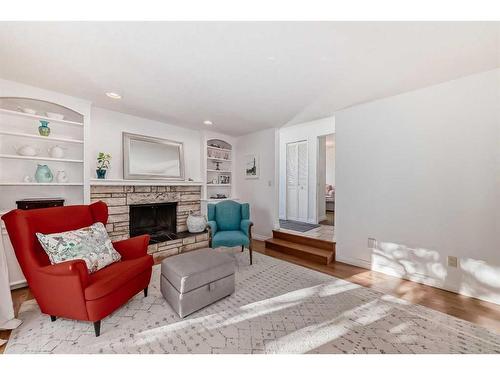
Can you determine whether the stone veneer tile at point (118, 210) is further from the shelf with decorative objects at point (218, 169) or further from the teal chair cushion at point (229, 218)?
the shelf with decorative objects at point (218, 169)

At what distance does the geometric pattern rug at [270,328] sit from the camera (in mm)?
1524

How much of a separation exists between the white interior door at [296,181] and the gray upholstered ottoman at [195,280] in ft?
11.3

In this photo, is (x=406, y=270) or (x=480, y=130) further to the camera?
(x=406, y=270)

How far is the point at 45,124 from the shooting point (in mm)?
2725

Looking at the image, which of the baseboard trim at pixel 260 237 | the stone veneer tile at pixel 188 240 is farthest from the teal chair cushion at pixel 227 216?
the baseboard trim at pixel 260 237

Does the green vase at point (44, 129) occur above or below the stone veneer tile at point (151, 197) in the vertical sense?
A: above

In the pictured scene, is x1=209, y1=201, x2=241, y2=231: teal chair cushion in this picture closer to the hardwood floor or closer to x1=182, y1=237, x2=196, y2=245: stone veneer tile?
x1=182, y1=237, x2=196, y2=245: stone veneer tile

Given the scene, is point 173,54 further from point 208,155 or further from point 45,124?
point 208,155

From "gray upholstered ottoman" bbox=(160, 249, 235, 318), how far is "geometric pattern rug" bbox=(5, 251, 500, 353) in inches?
3.6

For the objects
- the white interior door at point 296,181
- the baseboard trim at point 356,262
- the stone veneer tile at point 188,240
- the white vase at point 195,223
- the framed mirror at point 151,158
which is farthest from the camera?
the white interior door at point 296,181

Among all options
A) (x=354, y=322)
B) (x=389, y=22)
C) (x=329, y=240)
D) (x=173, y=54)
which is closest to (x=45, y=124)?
(x=173, y=54)

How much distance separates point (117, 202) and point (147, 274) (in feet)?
5.59

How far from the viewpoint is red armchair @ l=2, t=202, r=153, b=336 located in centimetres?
160

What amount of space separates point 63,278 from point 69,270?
10cm
